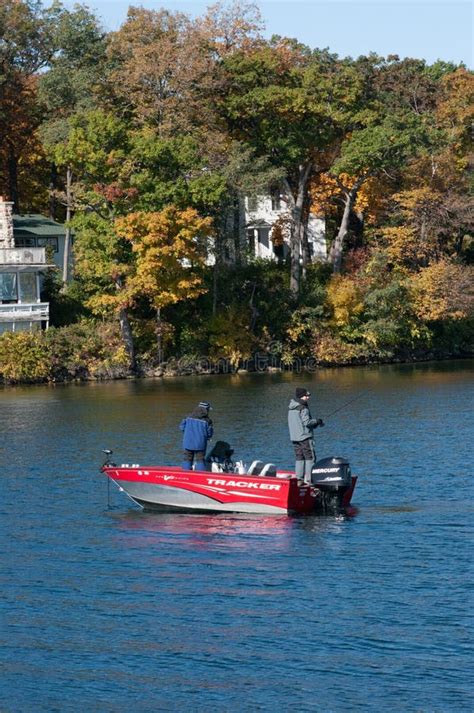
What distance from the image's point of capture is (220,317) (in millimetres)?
76188

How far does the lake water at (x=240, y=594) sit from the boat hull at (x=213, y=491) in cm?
33

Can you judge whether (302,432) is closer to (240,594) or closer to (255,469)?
(255,469)

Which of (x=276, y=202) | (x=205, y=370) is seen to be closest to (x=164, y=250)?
(x=205, y=370)

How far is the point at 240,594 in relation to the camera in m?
24.6

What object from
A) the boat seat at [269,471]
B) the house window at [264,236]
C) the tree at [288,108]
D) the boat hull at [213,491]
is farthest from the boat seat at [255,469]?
the house window at [264,236]

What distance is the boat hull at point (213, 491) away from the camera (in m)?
30.4

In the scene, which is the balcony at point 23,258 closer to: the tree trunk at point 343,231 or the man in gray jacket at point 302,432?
the tree trunk at point 343,231

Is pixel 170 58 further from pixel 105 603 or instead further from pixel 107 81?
pixel 105 603

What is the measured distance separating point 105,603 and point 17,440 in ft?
74.8

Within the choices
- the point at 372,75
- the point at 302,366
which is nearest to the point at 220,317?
the point at 302,366

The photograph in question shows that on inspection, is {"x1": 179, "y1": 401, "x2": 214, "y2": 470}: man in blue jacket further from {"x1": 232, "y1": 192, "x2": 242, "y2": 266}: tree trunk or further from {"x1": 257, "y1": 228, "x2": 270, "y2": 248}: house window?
{"x1": 257, "y1": 228, "x2": 270, "y2": 248}: house window

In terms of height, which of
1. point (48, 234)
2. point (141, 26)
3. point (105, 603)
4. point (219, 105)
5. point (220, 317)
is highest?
point (141, 26)

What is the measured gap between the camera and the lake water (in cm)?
1994

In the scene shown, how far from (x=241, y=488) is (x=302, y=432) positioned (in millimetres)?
1983
